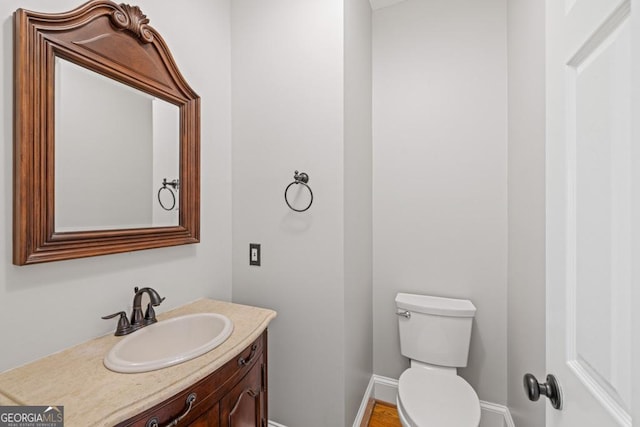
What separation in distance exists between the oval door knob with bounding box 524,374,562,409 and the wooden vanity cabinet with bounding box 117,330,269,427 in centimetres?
87

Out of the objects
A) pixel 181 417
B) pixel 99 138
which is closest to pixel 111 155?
pixel 99 138

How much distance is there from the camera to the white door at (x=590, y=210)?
455 mm

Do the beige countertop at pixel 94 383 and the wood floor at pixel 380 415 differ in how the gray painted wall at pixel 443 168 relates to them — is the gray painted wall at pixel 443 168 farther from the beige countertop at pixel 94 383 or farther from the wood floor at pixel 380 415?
the beige countertop at pixel 94 383

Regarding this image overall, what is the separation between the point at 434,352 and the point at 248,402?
1.11 meters

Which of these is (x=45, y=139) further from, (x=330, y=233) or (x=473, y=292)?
(x=473, y=292)

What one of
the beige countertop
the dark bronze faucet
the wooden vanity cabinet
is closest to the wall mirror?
the dark bronze faucet

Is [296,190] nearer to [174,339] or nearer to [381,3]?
[174,339]

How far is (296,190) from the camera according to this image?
1.48 metres

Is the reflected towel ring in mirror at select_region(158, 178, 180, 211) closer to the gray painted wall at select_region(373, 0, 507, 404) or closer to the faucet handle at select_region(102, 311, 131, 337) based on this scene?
the faucet handle at select_region(102, 311, 131, 337)

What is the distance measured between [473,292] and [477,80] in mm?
1319

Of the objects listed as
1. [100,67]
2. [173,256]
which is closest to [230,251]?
[173,256]

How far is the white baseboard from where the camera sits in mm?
1646

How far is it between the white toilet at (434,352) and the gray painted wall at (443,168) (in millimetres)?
175

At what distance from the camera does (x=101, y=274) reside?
3.41 ft
